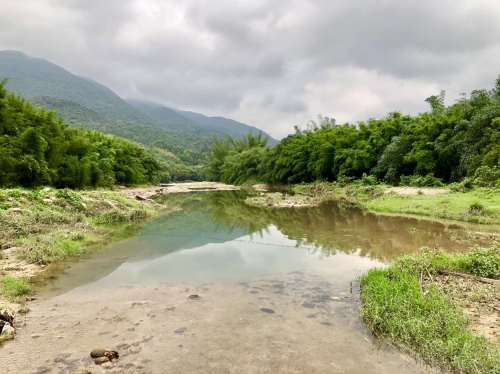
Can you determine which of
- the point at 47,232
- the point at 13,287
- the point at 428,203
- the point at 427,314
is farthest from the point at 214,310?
the point at 428,203

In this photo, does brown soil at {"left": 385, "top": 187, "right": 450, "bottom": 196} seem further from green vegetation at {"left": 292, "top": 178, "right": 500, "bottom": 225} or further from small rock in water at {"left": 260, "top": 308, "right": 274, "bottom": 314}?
small rock in water at {"left": 260, "top": 308, "right": 274, "bottom": 314}

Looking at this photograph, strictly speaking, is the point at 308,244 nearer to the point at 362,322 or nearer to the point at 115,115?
the point at 362,322

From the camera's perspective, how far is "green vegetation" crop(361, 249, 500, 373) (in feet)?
17.2

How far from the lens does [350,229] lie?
1761 cm

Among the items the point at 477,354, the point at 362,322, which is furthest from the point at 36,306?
the point at 477,354

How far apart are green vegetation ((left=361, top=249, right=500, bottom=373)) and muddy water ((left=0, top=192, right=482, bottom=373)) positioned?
0.36 m

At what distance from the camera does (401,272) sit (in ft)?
29.2

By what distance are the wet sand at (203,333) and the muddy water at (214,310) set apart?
0.07 ft

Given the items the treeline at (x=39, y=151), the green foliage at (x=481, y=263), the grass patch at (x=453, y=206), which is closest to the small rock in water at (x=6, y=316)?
the green foliage at (x=481, y=263)

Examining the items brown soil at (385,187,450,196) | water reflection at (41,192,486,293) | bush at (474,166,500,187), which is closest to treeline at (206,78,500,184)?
bush at (474,166,500,187)

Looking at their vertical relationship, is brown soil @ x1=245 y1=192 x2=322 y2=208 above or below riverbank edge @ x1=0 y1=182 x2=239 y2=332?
above

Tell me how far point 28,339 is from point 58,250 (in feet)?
18.7

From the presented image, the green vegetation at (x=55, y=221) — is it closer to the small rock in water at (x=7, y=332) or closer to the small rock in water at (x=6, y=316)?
the small rock in water at (x=6, y=316)

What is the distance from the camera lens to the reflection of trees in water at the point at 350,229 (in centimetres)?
1359
